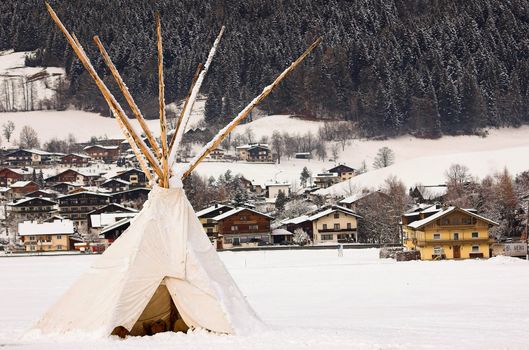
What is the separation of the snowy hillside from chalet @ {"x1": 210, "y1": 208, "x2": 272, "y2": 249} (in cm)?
10366

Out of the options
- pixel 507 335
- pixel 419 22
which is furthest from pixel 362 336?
pixel 419 22

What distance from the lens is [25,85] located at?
154 meters

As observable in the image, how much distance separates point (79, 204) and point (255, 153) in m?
35.4

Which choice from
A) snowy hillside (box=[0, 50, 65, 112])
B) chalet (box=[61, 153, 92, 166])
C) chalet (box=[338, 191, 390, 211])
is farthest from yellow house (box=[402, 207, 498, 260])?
snowy hillside (box=[0, 50, 65, 112])

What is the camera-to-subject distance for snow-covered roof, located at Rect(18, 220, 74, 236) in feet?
167

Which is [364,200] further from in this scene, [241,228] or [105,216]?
[105,216]

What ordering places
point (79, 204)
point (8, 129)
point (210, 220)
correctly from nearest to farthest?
point (210, 220), point (79, 204), point (8, 129)

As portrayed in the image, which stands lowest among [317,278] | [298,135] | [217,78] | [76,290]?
[317,278]

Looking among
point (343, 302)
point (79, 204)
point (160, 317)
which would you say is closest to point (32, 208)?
point (79, 204)

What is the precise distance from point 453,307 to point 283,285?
25.7ft

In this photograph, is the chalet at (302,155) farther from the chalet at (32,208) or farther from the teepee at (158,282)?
the teepee at (158,282)

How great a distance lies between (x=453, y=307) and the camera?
18.3 metres

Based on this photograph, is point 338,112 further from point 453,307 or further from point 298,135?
point 453,307

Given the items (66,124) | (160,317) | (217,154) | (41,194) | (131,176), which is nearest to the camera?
(160,317)
